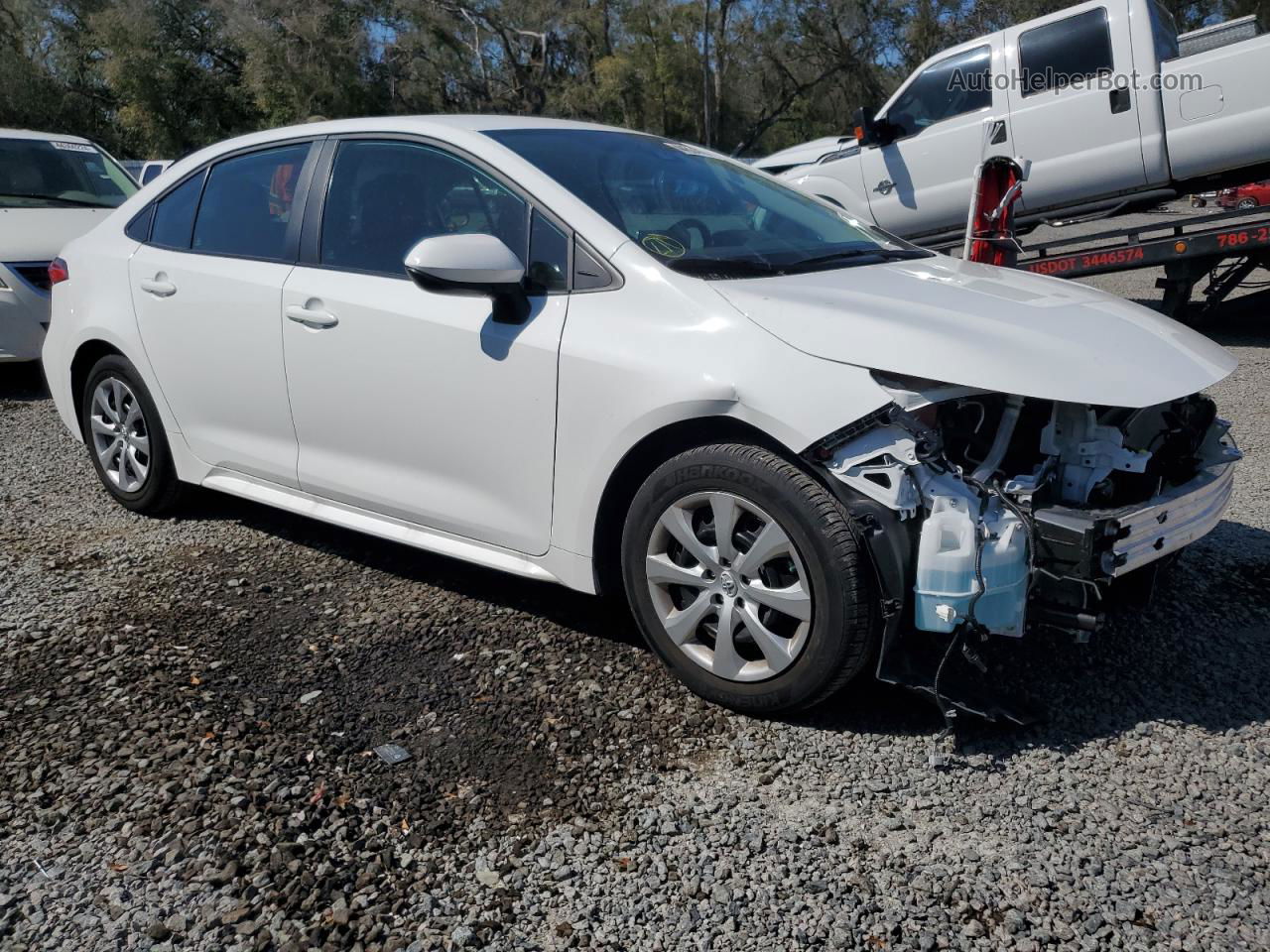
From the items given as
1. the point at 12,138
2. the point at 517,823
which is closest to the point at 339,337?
the point at 517,823

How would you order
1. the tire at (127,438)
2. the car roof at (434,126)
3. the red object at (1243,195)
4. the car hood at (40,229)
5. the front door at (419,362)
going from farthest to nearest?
1. the red object at (1243,195)
2. the car hood at (40,229)
3. the tire at (127,438)
4. the car roof at (434,126)
5. the front door at (419,362)

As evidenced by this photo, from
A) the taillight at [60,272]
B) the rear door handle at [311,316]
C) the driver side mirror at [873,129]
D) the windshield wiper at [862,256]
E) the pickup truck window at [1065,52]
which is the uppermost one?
the pickup truck window at [1065,52]

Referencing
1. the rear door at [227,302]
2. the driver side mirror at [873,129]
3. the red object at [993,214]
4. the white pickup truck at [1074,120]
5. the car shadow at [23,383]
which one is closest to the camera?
the rear door at [227,302]

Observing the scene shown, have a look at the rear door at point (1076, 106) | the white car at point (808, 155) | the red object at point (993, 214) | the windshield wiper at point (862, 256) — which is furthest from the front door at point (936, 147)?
the windshield wiper at point (862, 256)

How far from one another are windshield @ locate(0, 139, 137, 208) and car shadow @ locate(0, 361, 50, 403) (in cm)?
130

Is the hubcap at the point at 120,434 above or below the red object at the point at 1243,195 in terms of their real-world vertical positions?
below

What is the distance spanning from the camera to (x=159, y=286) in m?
4.38

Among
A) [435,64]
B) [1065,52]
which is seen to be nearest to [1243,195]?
[1065,52]

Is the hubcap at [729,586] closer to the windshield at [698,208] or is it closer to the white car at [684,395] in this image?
the white car at [684,395]

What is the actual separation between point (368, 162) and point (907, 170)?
23.5 feet

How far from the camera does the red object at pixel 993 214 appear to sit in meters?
4.84

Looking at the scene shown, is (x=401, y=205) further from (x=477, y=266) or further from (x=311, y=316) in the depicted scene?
(x=477, y=266)

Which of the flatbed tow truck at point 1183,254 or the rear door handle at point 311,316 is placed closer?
the rear door handle at point 311,316

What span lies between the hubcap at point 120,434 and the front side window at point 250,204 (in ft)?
2.79
